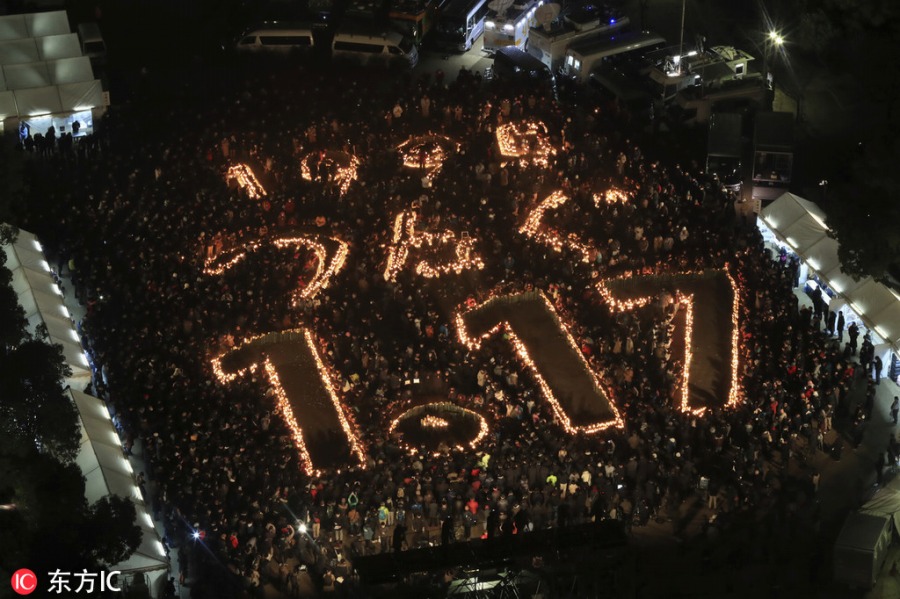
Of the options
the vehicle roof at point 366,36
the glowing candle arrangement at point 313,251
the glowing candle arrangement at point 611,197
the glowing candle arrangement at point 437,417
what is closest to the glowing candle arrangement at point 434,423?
the glowing candle arrangement at point 437,417

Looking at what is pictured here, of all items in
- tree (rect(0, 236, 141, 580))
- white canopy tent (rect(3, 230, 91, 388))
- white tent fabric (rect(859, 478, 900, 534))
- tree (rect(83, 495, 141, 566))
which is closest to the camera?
tree (rect(0, 236, 141, 580))

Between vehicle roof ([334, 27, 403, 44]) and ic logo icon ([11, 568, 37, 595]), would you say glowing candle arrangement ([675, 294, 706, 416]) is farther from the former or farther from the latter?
ic logo icon ([11, 568, 37, 595])

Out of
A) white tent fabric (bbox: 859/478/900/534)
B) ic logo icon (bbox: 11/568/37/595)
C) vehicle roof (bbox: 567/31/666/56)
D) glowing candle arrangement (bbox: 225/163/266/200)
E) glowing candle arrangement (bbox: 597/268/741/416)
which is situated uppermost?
ic logo icon (bbox: 11/568/37/595)

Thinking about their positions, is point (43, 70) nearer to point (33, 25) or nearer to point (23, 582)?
point (33, 25)

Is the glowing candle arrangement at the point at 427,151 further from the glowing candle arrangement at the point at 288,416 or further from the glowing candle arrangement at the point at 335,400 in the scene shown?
the glowing candle arrangement at the point at 288,416

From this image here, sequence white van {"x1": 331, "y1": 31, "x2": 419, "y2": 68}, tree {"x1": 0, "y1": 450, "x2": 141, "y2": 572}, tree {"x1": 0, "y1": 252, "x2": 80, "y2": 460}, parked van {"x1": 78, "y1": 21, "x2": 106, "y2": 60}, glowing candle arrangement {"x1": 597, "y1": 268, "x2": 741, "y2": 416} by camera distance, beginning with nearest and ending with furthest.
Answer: tree {"x1": 0, "y1": 450, "x2": 141, "y2": 572} → tree {"x1": 0, "y1": 252, "x2": 80, "y2": 460} → glowing candle arrangement {"x1": 597, "y1": 268, "x2": 741, "y2": 416} → parked van {"x1": 78, "y1": 21, "x2": 106, "y2": 60} → white van {"x1": 331, "y1": 31, "x2": 419, "y2": 68}

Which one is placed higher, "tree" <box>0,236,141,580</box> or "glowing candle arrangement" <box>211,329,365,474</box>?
"tree" <box>0,236,141,580</box>

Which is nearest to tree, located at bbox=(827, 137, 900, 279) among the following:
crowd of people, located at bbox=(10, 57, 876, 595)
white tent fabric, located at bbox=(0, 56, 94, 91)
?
crowd of people, located at bbox=(10, 57, 876, 595)

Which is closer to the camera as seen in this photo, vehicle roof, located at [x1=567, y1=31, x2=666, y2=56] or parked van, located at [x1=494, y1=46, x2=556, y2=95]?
parked van, located at [x1=494, y1=46, x2=556, y2=95]
